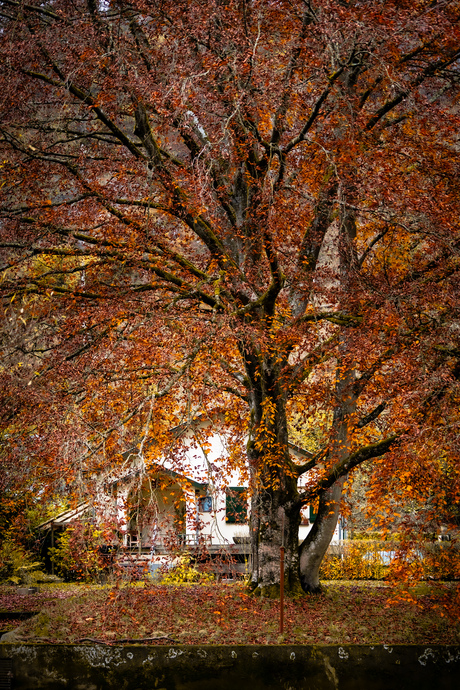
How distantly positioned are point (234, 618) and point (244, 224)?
7104 mm

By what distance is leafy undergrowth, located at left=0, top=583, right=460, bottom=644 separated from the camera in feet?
29.6

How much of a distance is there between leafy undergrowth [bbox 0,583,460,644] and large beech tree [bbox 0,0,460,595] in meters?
0.93

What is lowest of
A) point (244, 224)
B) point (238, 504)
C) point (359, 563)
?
point (359, 563)

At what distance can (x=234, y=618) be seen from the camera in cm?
1056

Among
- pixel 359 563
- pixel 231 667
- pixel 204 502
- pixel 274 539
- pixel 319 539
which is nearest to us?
pixel 231 667

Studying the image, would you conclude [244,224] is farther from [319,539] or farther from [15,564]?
[15,564]

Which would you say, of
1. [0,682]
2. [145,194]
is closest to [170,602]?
[0,682]

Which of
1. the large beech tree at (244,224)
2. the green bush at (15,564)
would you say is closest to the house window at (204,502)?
the large beech tree at (244,224)

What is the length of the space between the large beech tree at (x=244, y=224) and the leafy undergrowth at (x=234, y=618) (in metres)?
0.93

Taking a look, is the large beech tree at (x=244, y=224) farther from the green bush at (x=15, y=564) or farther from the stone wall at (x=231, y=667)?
the green bush at (x=15, y=564)

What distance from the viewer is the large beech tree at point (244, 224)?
8.88 meters

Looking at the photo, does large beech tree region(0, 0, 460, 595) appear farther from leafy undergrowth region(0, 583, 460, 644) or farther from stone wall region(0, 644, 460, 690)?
stone wall region(0, 644, 460, 690)

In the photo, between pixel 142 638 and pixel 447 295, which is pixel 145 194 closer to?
pixel 447 295

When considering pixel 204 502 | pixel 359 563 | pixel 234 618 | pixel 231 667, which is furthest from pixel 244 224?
pixel 359 563
